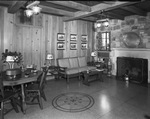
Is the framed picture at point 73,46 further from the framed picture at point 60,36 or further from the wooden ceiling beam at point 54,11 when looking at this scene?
the wooden ceiling beam at point 54,11

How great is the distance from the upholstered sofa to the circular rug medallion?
140 centimetres

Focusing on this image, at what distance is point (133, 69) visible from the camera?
5.44 m

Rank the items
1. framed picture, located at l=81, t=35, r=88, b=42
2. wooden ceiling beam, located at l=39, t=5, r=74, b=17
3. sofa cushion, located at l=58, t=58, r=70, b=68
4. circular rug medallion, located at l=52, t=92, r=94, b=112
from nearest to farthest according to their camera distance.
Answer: circular rug medallion, located at l=52, t=92, r=94, b=112
wooden ceiling beam, located at l=39, t=5, r=74, b=17
sofa cushion, located at l=58, t=58, r=70, b=68
framed picture, located at l=81, t=35, r=88, b=42

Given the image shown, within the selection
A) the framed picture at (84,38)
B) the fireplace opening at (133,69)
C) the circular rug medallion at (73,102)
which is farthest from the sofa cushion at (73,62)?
the circular rug medallion at (73,102)

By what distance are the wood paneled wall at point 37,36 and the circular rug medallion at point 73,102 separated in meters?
2.55

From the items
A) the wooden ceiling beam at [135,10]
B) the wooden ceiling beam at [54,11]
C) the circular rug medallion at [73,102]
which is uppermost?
the wooden ceiling beam at [54,11]

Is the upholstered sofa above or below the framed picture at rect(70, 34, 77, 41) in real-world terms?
below

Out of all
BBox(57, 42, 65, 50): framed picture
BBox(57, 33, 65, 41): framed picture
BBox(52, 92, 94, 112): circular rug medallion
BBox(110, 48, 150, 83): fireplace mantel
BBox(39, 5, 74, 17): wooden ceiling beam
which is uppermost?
BBox(39, 5, 74, 17): wooden ceiling beam

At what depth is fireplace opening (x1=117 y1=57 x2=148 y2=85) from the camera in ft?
16.5

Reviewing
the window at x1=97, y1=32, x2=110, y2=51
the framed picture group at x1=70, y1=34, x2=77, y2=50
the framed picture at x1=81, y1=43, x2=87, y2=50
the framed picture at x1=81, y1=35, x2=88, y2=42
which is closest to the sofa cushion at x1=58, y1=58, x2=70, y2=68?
the framed picture group at x1=70, y1=34, x2=77, y2=50

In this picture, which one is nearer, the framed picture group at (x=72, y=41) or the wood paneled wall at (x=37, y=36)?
the wood paneled wall at (x=37, y=36)

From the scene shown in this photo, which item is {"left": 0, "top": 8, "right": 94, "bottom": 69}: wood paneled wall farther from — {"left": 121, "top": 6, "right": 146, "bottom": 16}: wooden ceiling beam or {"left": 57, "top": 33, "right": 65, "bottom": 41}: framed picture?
{"left": 121, "top": 6, "right": 146, "bottom": 16}: wooden ceiling beam

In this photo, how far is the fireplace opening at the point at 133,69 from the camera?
5.04 m

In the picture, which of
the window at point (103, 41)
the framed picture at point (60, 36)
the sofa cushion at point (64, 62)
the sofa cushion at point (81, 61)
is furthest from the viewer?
the window at point (103, 41)
